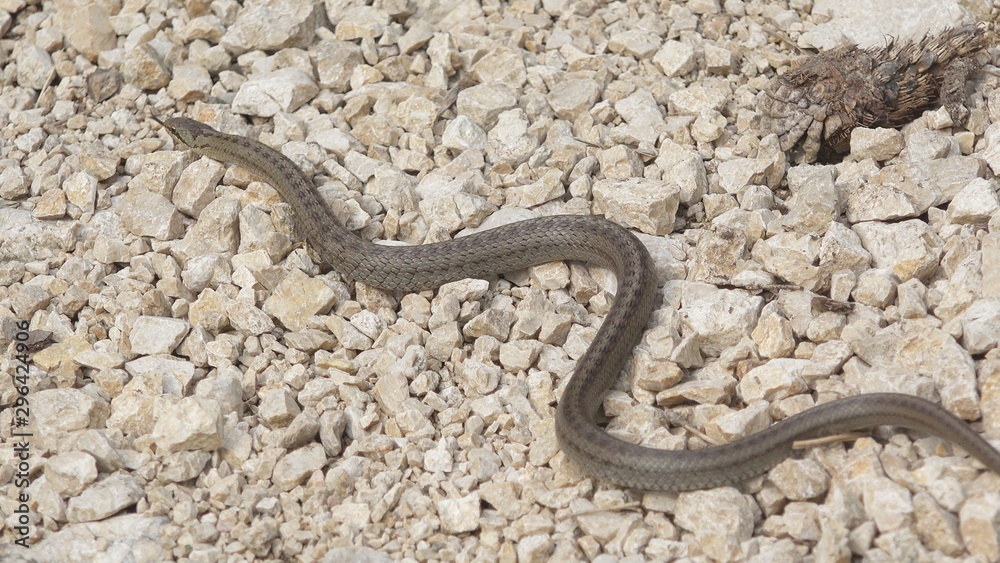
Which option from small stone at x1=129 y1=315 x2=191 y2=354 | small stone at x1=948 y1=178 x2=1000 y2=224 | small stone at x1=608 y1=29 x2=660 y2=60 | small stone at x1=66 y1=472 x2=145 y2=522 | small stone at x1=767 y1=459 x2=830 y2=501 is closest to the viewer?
small stone at x1=767 y1=459 x2=830 y2=501

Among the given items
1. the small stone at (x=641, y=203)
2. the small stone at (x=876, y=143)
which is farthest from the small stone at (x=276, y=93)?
the small stone at (x=876, y=143)

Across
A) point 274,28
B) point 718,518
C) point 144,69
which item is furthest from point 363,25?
point 718,518

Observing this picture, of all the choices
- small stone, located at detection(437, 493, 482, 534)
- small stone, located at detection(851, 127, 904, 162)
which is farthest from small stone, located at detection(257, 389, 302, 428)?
small stone, located at detection(851, 127, 904, 162)

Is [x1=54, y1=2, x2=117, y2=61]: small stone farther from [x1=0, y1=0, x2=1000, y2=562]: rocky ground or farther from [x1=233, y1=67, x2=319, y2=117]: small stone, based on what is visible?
[x1=233, y1=67, x2=319, y2=117]: small stone

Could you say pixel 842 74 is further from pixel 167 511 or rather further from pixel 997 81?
pixel 167 511

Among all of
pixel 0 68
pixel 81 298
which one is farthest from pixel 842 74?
pixel 0 68
